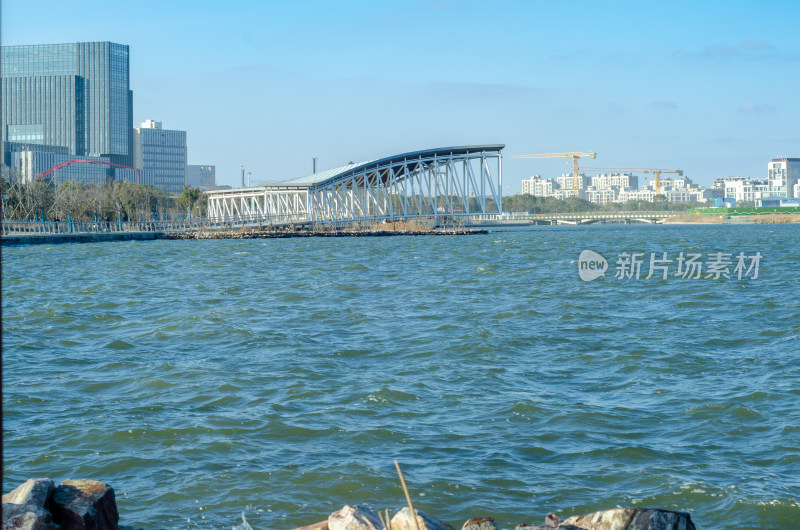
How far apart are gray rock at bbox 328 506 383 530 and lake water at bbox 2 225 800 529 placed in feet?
4.37

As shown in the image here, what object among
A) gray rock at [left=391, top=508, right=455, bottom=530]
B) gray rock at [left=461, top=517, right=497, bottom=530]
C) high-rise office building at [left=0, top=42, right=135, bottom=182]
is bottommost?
gray rock at [left=461, top=517, right=497, bottom=530]

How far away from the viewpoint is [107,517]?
575 centimetres

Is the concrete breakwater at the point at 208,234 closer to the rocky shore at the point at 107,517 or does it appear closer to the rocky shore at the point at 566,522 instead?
the rocky shore at the point at 107,517

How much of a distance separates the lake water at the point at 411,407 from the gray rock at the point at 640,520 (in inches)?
47.2

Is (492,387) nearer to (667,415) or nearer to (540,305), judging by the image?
(667,415)

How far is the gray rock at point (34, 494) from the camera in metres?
5.32

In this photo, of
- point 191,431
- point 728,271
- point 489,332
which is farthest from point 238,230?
point 191,431

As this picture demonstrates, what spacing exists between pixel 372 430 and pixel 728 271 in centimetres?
Result: 2981

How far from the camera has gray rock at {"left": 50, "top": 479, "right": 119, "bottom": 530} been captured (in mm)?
5438

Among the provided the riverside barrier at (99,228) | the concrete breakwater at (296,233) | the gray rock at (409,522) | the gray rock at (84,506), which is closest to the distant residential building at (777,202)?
the concrete breakwater at (296,233)

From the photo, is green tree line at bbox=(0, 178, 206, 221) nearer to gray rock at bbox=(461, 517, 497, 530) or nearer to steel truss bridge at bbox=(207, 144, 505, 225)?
steel truss bridge at bbox=(207, 144, 505, 225)

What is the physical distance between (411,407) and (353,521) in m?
5.12

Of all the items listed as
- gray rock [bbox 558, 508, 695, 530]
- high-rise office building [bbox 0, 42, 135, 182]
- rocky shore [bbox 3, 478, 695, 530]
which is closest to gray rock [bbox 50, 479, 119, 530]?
rocky shore [bbox 3, 478, 695, 530]

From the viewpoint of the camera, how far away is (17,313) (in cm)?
2062
